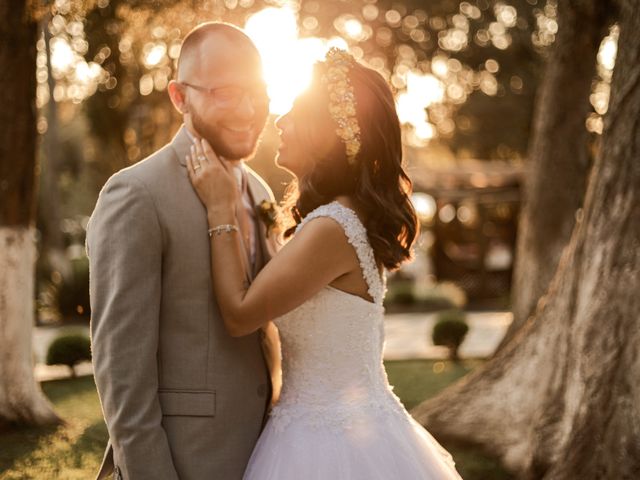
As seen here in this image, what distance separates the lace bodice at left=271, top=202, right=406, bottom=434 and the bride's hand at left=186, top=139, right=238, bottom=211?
0.36 meters

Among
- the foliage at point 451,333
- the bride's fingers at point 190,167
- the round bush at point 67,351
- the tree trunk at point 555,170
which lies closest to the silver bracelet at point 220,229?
the bride's fingers at point 190,167

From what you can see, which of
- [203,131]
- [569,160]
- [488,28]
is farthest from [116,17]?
[488,28]

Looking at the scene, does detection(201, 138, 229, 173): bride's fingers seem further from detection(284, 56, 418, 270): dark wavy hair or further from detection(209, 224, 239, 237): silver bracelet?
detection(284, 56, 418, 270): dark wavy hair

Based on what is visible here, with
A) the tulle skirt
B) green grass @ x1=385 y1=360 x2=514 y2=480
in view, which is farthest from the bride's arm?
green grass @ x1=385 y1=360 x2=514 y2=480

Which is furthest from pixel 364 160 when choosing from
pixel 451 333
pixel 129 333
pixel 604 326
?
pixel 451 333

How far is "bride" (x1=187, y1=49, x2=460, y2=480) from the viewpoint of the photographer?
3158 millimetres

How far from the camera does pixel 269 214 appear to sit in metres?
3.52

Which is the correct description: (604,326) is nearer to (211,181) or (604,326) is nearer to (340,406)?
(340,406)

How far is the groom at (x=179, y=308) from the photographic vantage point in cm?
282

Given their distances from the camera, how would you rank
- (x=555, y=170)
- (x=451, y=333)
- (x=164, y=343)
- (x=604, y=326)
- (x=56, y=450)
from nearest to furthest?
(x=164, y=343)
(x=604, y=326)
(x=56, y=450)
(x=555, y=170)
(x=451, y=333)

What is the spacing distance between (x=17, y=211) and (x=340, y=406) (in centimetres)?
524

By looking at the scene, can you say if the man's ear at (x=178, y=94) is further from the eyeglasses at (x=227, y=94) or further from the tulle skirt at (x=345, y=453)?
the tulle skirt at (x=345, y=453)

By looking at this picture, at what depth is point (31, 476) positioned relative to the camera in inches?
263

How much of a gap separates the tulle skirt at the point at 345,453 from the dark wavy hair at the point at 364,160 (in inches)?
28.6
